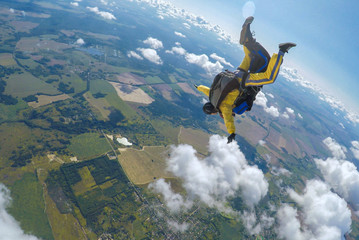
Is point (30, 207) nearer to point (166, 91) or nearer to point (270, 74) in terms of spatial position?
point (270, 74)

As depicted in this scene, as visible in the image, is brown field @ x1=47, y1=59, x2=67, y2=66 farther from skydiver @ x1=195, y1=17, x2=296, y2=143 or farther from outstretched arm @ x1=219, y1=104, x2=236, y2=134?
outstretched arm @ x1=219, y1=104, x2=236, y2=134

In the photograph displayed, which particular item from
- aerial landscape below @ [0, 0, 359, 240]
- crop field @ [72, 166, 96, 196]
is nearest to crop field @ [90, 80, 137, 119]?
aerial landscape below @ [0, 0, 359, 240]

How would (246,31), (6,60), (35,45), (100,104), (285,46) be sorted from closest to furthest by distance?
(285,46) < (246,31) < (100,104) < (6,60) < (35,45)

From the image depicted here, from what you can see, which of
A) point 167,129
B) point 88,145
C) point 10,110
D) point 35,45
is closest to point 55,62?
point 35,45

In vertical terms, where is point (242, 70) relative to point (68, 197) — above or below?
above

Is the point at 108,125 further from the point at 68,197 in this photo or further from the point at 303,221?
the point at 303,221

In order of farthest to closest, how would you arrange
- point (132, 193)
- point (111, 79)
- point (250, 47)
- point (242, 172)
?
1. point (111, 79)
2. point (242, 172)
3. point (132, 193)
4. point (250, 47)

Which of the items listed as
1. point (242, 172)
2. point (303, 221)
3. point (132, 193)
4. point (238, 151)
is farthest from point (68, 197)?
point (303, 221)
